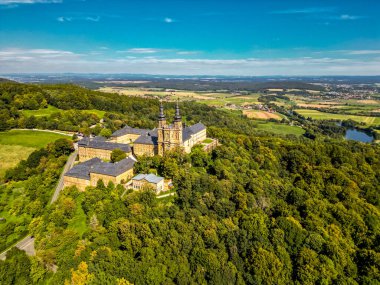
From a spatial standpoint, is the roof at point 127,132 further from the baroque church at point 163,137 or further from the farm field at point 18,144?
the farm field at point 18,144

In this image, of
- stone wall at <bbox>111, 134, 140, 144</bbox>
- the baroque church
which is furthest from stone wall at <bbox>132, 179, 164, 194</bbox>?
stone wall at <bbox>111, 134, 140, 144</bbox>

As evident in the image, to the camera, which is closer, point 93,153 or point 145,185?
point 145,185

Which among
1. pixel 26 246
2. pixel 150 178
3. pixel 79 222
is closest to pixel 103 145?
pixel 150 178

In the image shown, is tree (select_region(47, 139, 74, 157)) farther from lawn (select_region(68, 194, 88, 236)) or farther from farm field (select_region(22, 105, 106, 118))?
farm field (select_region(22, 105, 106, 118))

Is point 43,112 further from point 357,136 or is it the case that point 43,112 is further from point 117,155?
point 357,136

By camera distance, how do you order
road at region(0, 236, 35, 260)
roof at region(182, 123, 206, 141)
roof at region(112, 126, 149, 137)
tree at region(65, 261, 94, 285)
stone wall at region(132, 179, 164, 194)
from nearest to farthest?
tree at region(65, 261, 94, 285) < road at region(0, 236, 35, 260) < stone wall at region(132, 179, 164, 194) < roof at region(182, 123, 206, 141) < roof at region(112, 126, 149, 137)

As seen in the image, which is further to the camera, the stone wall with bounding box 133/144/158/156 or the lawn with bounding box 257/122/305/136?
the lawn with bounding box 257/122/305/136

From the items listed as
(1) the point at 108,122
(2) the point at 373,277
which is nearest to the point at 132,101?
(1) the point at 108,122
